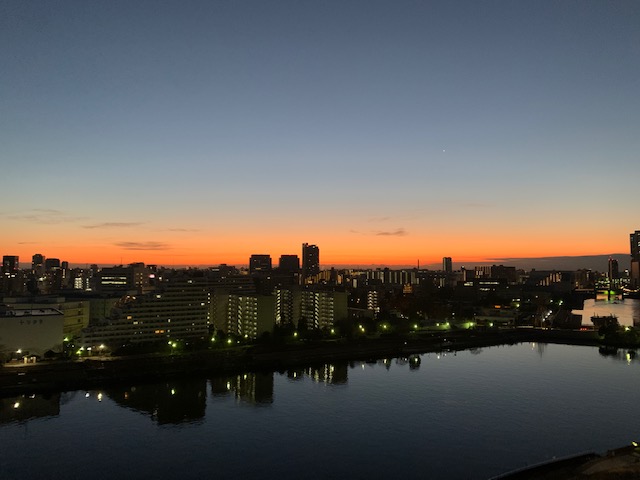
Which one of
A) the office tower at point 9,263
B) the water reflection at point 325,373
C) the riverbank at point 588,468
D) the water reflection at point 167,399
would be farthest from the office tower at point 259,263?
the riverbank at point 588,468

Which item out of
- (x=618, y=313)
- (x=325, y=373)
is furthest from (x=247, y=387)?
(x=618, y=313)

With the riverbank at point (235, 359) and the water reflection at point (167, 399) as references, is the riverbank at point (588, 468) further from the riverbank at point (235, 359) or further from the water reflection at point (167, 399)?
the riverbank at point (235, 359)

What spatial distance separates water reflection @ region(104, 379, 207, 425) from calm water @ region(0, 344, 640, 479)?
0.04m

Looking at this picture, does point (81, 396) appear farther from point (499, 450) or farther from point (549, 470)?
point (549, 470)

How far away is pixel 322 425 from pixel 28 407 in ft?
16.7

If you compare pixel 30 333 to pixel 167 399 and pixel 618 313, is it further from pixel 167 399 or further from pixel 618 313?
pixel 618 313

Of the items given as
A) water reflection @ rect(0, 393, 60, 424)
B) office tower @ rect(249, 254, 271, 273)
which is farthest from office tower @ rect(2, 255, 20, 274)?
water reflection @ rect(0, 393, 60, 424)

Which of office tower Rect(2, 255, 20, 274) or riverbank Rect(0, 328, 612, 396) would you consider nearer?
riverbank Rect(0, 328, 612, 396)

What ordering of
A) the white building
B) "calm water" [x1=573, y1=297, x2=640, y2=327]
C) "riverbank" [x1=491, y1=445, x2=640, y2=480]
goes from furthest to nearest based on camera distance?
"calm water" [x1=573, y1=297, x2=640, y2=327]
the white building
"riverbank" [x1=491, y1=445, x2=640, y2=480]

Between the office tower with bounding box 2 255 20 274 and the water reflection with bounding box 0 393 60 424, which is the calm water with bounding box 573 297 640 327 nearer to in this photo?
the water reflection with bounding box 0 393 60 424

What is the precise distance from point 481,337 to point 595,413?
903 cm

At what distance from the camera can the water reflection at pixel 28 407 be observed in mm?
7761

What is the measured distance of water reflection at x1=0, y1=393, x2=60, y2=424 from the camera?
776 centimetres

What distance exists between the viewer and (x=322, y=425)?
761 cm
